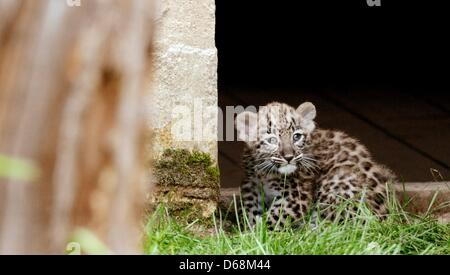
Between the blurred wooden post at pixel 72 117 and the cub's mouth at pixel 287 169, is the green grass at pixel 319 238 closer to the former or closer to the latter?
the cub's mouth at pixel 287 169

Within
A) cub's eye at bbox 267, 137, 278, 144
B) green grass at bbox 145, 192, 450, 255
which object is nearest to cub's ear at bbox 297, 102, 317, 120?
cub's eye at bbox 267, 137, 278, 144

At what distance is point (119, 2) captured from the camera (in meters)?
3.24

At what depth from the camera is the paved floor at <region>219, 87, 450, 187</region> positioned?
1016cm

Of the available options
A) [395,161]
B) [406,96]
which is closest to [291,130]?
[395,161]

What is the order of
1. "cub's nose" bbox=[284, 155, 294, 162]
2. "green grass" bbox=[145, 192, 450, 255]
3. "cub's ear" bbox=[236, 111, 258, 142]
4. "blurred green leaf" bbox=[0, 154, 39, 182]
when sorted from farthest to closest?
"cub's ear" bbox=[236, 111, 258, 142] → "cub's nose" bbox=[284, 155, 294, 162] → "green grass" bbox=[145, 192, 450, 255] → "blurred green leaf" bbox=[0, 154, 39, 182]

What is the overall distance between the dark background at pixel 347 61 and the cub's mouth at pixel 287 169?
2937 millimetres

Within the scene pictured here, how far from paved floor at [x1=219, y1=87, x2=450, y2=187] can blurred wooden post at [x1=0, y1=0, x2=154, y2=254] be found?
6.47m

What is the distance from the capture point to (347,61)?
Answer: 43.3ft

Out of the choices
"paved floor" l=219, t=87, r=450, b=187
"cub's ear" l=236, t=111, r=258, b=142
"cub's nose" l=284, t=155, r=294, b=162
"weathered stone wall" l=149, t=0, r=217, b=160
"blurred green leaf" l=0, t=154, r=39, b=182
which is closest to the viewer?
"blurred green leaf" l=0, t=154, r=39, b=182

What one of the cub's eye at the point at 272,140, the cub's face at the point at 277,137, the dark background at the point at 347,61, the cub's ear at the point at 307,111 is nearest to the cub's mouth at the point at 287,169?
the cub's face at the point at 277,137

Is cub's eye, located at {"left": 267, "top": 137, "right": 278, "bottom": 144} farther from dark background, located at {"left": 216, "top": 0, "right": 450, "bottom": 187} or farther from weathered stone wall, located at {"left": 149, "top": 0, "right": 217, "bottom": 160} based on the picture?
dark background, located at {"left": 216, "top": 0, "right": 450, "bottom": 187}

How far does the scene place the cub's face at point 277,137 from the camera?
7.80 meters
